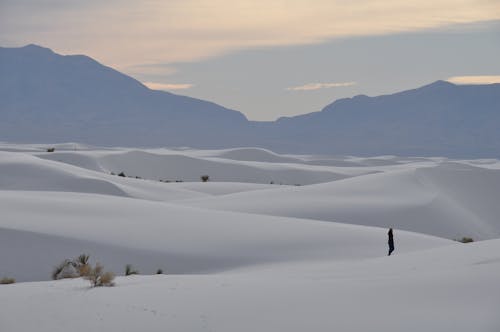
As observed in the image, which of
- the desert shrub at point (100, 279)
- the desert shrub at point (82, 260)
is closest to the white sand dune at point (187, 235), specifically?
the desert shrub at point (82, 260)

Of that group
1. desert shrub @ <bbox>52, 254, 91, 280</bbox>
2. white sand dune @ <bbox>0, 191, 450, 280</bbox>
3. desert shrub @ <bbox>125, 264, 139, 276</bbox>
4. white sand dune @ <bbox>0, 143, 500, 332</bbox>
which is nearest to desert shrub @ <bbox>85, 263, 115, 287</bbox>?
white sand dune @ <bbox>0, 143, 500, 332</bbox>

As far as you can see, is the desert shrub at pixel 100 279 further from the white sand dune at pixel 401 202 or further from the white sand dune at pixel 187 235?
the white sand dune at pixel 401 202

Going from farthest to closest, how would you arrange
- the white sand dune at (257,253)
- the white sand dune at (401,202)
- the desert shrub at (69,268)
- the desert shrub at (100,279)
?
the white sand dune at (401,202) → the desert shrub at (69,268) → the desert shrub at (100,279) → the white sand dune at (257,253)

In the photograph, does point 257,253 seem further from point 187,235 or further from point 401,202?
point 401,202

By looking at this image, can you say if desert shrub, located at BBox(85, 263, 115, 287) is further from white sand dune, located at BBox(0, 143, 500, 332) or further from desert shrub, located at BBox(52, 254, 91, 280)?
desert shrub, located at BBox(52, 254, 91, 280)

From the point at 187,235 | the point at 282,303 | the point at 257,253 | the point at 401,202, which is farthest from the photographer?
the point at 401,202

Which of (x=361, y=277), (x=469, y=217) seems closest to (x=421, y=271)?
(x=361, y=277)

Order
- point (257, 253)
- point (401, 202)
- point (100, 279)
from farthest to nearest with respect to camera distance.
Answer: point (401, 202) < point (257, 253) < point (100, 279)

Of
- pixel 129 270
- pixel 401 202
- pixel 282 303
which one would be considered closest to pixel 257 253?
pixel 129 270

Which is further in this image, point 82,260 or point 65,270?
point 65,270

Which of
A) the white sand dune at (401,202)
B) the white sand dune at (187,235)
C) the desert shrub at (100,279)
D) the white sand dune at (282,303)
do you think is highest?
the white sand dune at (401,202)

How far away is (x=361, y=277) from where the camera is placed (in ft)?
50.2

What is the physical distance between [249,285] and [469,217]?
3476cm

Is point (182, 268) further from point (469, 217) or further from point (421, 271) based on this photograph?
point (469, 217)
